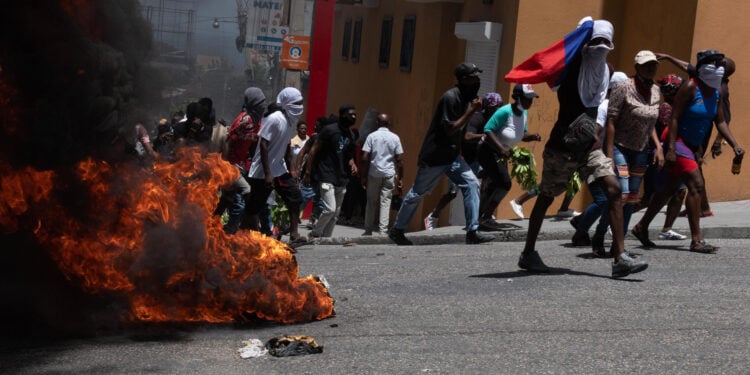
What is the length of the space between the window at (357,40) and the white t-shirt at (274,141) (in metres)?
14.4

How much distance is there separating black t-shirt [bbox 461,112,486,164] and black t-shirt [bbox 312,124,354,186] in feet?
5.54

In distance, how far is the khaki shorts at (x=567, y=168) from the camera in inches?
331

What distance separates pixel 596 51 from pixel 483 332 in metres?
2.75

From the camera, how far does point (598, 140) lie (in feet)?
27.7

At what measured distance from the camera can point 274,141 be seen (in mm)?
10523

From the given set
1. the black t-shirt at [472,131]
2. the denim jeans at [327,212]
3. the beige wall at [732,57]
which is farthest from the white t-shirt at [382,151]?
the beige wall at [732,57]

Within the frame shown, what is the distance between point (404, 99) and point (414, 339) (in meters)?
14.7

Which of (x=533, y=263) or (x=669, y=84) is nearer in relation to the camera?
(x=533, y=263)

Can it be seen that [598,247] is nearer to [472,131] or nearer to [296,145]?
[472,131]

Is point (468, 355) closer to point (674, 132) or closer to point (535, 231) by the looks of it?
point (535, 231)

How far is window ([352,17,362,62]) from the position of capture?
81.5 feet

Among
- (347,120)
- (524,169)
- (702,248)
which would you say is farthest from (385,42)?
(702,248)

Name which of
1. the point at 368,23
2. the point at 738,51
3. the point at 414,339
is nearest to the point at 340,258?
the point at 414,339

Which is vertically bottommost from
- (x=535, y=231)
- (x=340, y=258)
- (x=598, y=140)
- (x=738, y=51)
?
(x=340, y=258)
